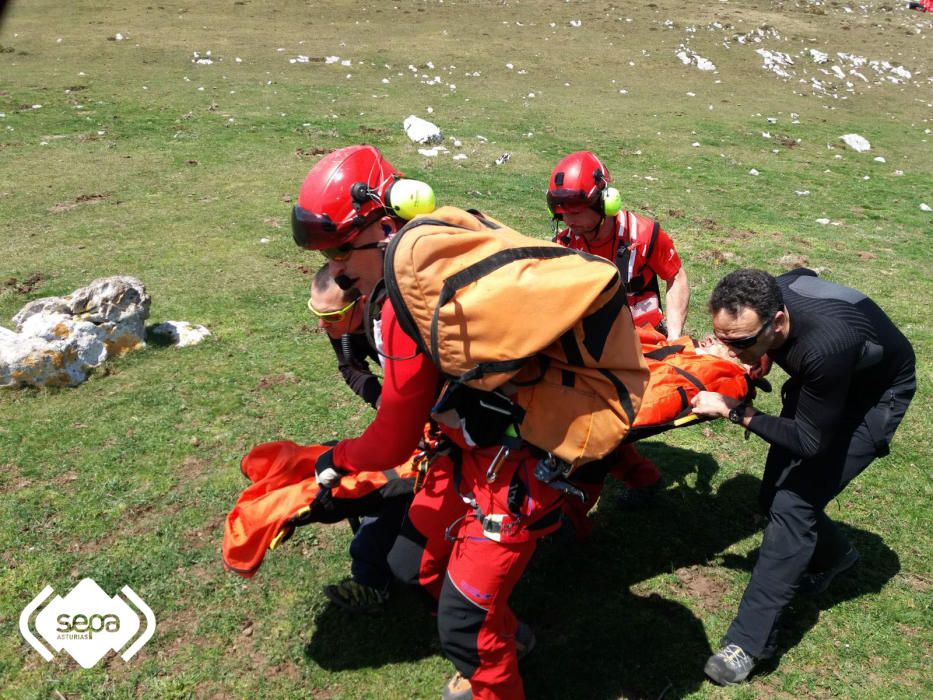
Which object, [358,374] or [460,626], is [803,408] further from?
[358,374]

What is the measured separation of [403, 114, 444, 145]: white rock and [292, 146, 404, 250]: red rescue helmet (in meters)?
14.0

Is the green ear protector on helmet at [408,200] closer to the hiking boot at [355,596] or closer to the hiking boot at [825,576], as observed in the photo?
the hiking boot at [355,596]

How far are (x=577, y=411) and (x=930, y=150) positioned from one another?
21.8 m

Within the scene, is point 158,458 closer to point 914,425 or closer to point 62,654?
point 62,654

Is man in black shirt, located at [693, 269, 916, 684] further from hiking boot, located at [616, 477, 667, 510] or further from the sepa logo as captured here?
the sepa logo

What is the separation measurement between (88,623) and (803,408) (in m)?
4.61

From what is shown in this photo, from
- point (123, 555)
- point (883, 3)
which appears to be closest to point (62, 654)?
point (123, 555)

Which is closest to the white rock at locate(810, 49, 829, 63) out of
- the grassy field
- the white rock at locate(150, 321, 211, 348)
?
the grassy field

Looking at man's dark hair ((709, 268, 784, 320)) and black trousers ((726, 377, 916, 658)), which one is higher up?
man's dark hair ((709, 268, 784, 320))

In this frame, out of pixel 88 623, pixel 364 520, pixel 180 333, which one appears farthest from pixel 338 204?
pixel 180 333

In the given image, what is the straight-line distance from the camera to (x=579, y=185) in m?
5.43

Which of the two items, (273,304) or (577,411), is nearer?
(577,411)

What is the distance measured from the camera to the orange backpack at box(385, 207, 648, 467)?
283 cm

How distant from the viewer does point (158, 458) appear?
6.46m
